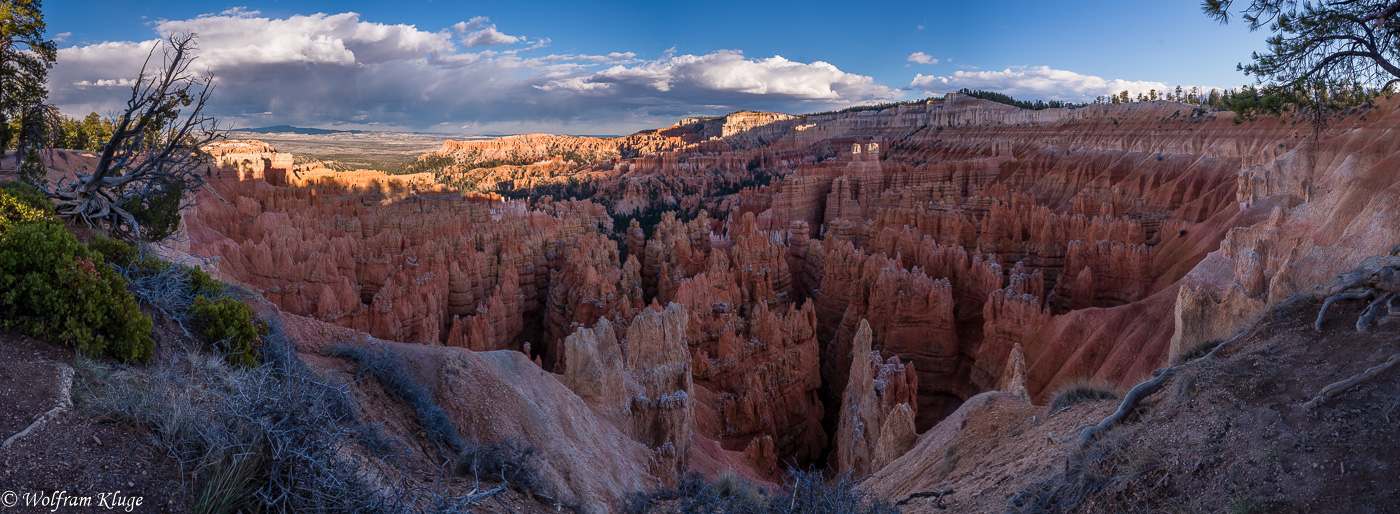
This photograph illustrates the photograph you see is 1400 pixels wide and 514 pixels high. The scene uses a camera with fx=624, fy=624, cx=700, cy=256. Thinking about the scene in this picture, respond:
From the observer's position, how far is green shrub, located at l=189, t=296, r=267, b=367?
6816 millimetres

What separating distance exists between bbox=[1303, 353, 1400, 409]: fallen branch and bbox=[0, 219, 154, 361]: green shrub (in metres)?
9.85

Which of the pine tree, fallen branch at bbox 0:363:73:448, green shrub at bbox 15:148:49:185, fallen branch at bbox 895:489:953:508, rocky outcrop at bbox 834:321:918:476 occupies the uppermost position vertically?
the pine tree

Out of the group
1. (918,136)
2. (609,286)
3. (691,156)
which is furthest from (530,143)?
(609,286)

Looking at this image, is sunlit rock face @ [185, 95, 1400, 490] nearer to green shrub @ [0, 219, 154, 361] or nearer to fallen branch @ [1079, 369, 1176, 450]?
fallen branch @ [1079, 369, 1176, 450]

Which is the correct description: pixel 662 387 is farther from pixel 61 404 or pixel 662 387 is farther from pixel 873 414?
pixel 61 404

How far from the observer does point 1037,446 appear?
7.21 m

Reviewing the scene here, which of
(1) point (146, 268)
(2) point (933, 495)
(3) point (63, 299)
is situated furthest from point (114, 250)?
(2) point (933, 495)

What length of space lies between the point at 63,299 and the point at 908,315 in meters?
23.8

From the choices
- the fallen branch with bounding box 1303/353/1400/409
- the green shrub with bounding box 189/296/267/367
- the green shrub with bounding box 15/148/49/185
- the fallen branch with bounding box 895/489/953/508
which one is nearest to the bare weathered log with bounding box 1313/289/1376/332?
the fallen branch with bounding box 1303/353/1400/409

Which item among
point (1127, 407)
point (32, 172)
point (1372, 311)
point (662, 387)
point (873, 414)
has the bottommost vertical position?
point (873, 414)

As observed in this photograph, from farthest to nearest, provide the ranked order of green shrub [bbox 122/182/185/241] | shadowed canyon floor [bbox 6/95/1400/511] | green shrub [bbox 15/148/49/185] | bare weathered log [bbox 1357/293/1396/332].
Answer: green shrub [bbox 122/182/185/241] < green shrub [bbox 15/148/49/185] < bare weathered log [bbox 1357/293/1396/332] < shadowed canyon floor [bbox 6/95/1400/511]

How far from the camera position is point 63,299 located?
→ 5371 millimetres

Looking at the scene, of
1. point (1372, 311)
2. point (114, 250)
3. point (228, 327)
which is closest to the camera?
point (1372, 311)

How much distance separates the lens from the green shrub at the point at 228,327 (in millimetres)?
6816
